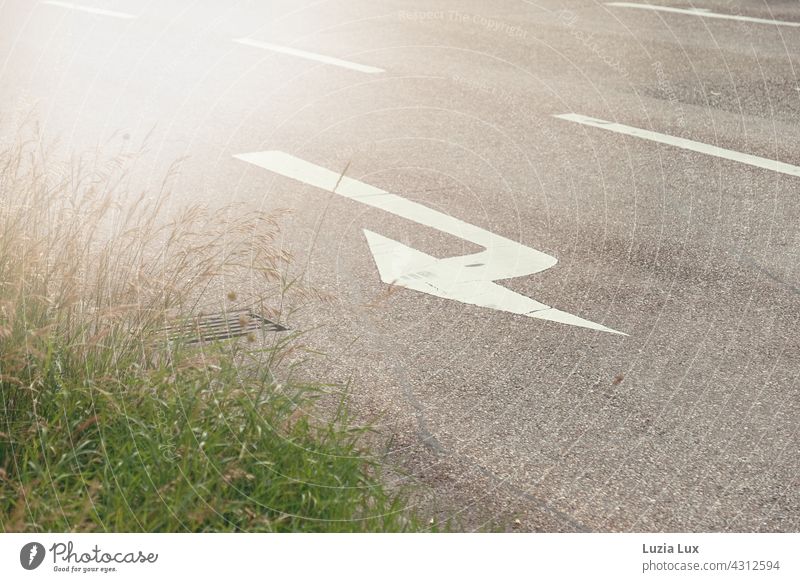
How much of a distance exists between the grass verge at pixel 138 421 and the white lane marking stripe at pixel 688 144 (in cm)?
416

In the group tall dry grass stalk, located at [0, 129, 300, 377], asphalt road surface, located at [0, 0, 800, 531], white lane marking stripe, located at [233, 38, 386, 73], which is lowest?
asphalt road surface, located at [0, 0, 800, 531]

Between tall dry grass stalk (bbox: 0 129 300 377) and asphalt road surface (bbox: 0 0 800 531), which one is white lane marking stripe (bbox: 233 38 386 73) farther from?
tall dry grass stalk (bbox: 0 129 300 377)

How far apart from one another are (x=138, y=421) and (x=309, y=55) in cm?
719

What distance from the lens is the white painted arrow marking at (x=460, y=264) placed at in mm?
4746

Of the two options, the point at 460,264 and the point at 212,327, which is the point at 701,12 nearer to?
the point at 460,264

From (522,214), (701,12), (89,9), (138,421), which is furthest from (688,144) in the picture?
(89,9)

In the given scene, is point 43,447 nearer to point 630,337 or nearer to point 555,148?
point 630,337

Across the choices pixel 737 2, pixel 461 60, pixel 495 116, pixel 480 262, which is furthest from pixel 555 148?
pixel 737 2

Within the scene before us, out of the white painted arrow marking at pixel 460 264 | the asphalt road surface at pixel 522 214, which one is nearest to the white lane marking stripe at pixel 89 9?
the asphalt road surface at pixel 522 214

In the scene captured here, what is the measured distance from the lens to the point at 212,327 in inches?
156

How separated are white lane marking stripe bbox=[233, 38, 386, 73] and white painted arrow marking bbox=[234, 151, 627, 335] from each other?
11.1 feet

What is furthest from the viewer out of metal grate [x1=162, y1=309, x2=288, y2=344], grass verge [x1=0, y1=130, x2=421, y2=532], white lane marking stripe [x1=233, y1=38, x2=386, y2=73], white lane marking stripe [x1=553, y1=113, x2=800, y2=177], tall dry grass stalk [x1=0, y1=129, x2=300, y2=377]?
white lane marking stripe [x1=233, y1=38, x2=386, y2=73]

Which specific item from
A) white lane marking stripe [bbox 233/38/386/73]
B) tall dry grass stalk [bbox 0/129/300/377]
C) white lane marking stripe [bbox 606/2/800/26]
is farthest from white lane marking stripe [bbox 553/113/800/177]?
white lane marking stripe [bbox 606/2/800/26]

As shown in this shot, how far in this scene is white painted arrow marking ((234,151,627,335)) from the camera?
187 inches
